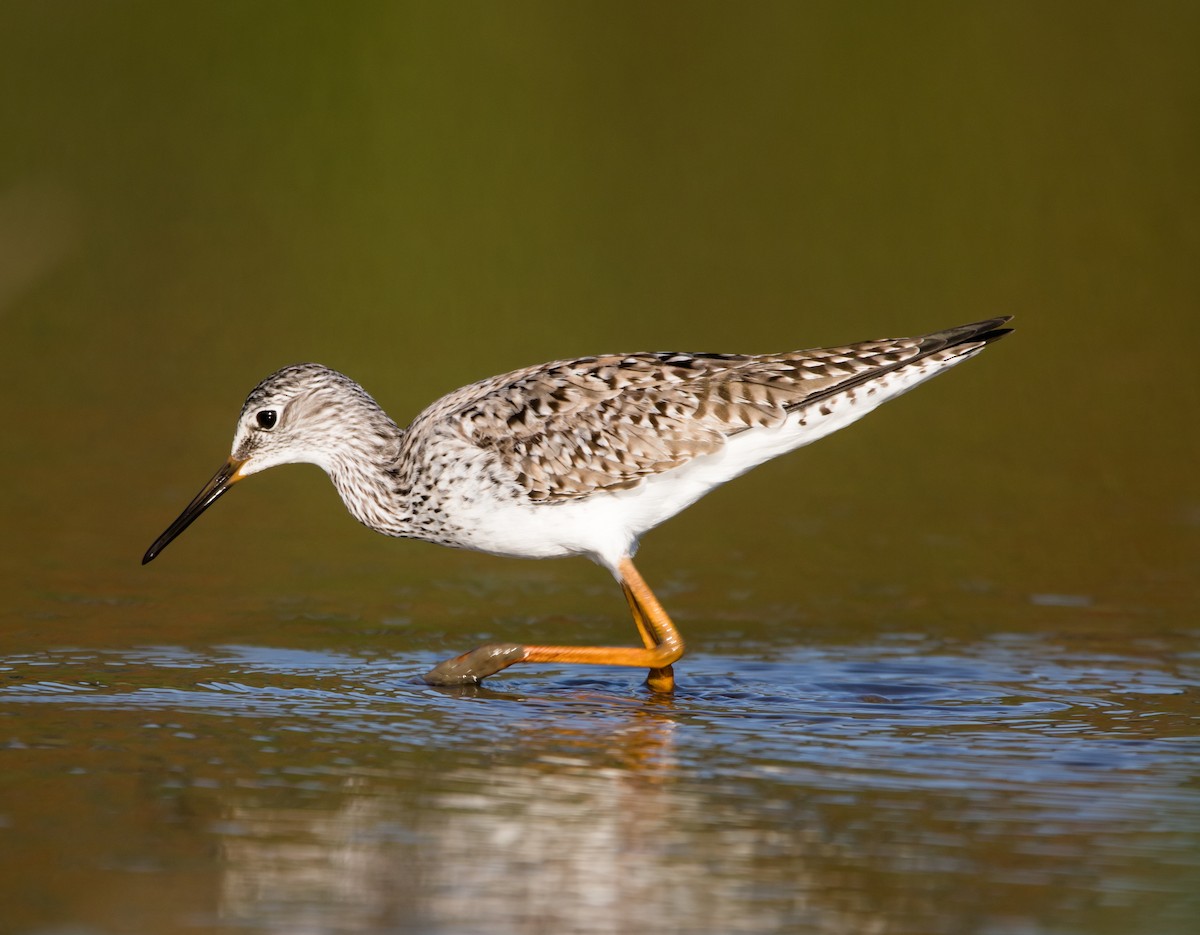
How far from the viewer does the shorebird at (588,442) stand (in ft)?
33.0

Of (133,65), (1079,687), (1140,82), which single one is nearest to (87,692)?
(1079,687)

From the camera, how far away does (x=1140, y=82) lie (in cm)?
2488

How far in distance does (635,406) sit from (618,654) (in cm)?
140

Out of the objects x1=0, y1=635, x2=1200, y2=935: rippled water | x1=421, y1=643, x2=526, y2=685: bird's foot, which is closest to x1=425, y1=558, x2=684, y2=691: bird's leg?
x1=421, y1=643, x2=526, y2=685: bird's foot

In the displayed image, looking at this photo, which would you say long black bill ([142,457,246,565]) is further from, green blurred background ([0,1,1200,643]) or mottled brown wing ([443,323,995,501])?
green blurred background ([0,1,1200,643])

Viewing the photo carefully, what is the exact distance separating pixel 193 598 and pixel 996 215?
44.7ft

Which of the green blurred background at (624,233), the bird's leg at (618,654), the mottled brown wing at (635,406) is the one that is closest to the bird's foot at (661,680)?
the bird's leg at (618,654)

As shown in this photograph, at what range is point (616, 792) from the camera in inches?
292

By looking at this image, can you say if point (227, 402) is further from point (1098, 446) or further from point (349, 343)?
point (1098, 446)

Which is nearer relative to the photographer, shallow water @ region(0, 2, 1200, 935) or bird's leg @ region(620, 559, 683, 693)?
shallow water @ region(0, 2, 1200, 935)

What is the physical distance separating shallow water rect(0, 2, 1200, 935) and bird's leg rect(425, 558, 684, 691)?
0.18 m

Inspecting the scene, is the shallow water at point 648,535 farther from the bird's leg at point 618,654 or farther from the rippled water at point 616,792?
the bird's leg at point 618,654

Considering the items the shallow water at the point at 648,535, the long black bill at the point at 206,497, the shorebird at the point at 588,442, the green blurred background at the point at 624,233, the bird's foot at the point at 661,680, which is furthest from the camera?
the green blurred background at the point at 624,233

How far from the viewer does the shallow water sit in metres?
6.68
